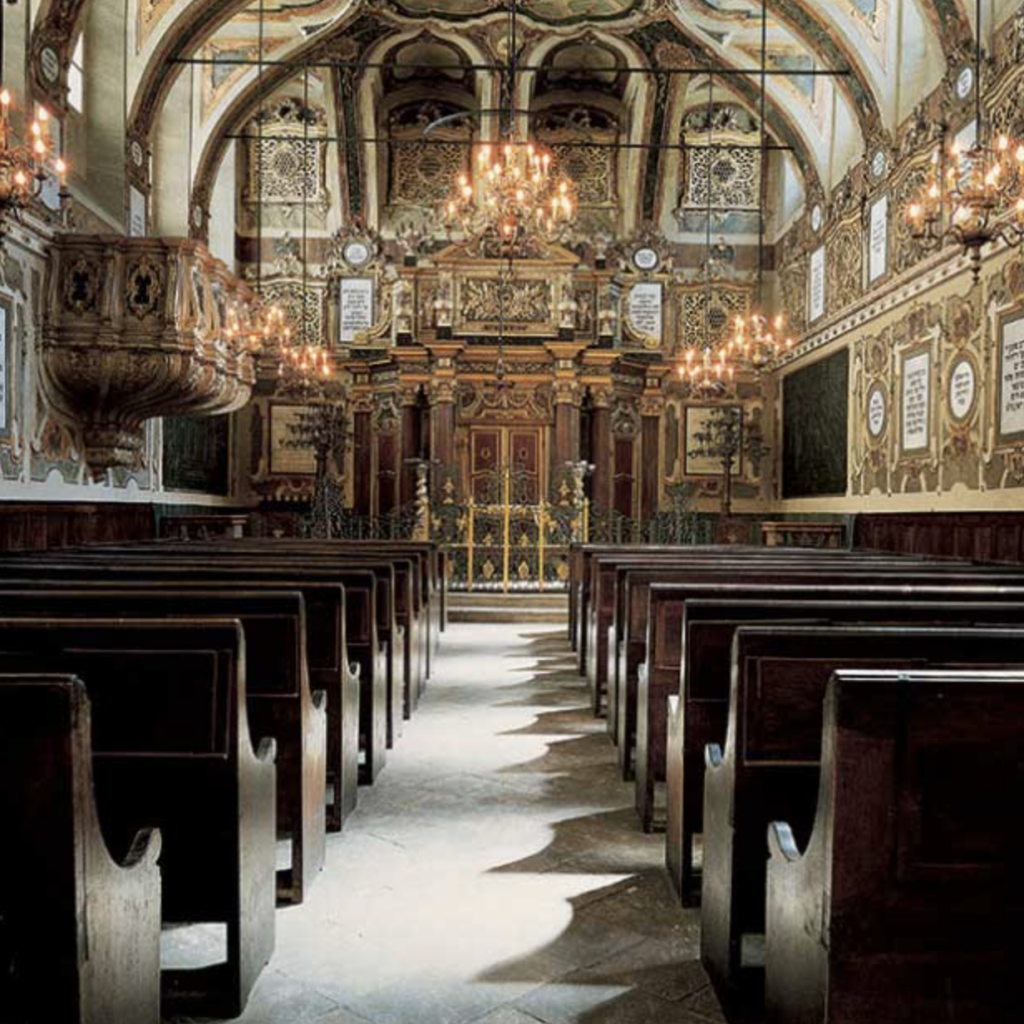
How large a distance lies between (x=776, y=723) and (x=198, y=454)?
15.5 meters

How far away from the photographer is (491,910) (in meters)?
3.33

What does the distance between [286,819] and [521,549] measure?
1152cm

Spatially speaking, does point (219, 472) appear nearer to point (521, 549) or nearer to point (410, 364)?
point (410, 364)

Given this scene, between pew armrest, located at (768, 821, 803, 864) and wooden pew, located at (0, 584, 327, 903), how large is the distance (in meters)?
1.72

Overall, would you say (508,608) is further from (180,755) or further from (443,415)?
(180,755)

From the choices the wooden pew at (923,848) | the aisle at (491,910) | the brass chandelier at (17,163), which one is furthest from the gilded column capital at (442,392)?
the wooden pew at (923,848)

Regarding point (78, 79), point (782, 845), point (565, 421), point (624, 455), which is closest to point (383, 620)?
point (782, 845)

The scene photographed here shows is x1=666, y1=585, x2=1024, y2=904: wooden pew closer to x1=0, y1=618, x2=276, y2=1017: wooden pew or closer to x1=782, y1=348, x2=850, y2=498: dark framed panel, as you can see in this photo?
x1=0, y1=618, x2=276, y2=1017: wooden pew

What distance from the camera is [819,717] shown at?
8.66 feet

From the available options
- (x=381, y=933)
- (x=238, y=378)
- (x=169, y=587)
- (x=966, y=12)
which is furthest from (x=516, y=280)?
(x=381, y=933)

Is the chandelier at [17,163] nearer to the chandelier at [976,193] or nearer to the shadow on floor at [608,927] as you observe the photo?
the shadow on floor at [608,927]

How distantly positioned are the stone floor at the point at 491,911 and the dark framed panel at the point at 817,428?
10530 mm

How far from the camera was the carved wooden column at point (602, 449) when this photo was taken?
1816 cm

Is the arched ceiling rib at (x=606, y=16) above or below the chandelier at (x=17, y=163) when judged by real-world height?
above
